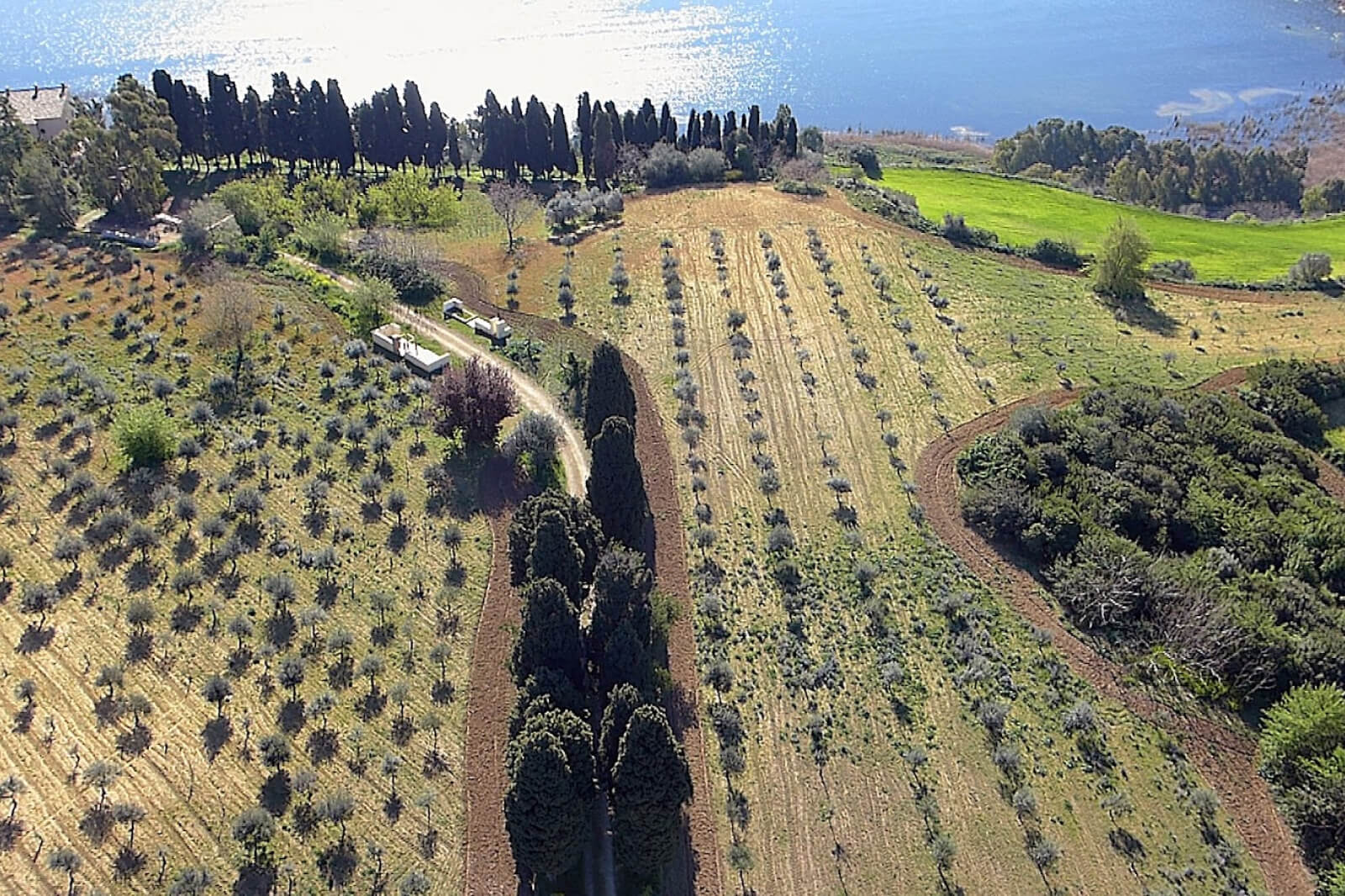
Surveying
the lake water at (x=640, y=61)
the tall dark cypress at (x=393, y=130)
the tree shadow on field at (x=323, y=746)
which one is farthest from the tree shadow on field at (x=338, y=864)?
the lake water at (x=640, y=61)

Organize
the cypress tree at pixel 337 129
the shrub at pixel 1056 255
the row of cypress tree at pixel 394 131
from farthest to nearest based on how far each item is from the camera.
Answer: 1. the cypress tree at pixel 337 129
2. the row of cypress tree at pixel 394 131
3. the shrub at pixel 1056 255

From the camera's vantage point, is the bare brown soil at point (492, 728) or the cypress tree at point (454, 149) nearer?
the bare brown soil at point (492, 728)

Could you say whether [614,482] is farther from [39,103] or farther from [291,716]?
[39,103]

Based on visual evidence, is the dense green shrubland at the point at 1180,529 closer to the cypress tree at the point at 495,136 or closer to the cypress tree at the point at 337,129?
the cypress tree at the point at 495,136

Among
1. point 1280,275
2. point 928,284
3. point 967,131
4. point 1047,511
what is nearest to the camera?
point 1047,511

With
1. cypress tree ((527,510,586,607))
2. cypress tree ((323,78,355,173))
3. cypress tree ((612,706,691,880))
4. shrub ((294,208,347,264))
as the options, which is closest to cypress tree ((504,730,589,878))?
cypress tree ((612,706,691,880))

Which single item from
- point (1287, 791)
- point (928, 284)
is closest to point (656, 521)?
point (1287, 791)

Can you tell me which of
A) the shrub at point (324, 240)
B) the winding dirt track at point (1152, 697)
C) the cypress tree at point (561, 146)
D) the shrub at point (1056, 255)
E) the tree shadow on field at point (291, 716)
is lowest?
the winding dirt track at point (1152, 697)

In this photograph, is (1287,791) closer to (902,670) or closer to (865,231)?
(902,670)
